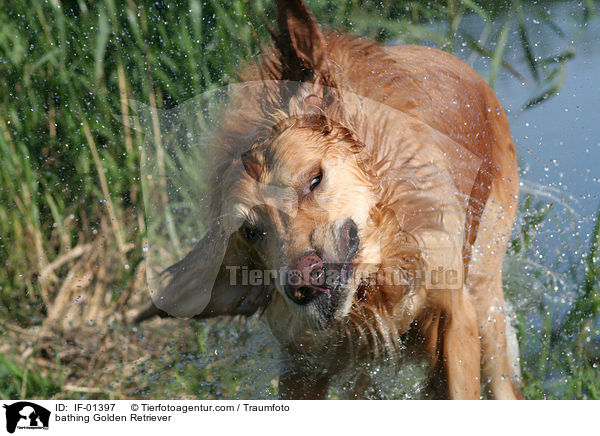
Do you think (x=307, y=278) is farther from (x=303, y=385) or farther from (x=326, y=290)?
(x=303, y=385)

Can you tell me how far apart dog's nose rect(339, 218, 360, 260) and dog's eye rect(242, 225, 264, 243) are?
29 centimetres

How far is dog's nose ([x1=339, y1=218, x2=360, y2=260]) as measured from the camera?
1.80m

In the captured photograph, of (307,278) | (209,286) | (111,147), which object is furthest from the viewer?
(111,147)

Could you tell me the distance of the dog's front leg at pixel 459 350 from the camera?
2.07 meters

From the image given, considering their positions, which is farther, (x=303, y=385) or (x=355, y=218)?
(x=303, y=385)

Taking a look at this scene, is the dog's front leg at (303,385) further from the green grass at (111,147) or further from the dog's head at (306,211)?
the dog's head at (306,211)

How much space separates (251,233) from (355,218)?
1.20 ft

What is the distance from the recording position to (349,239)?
6.00 feet
